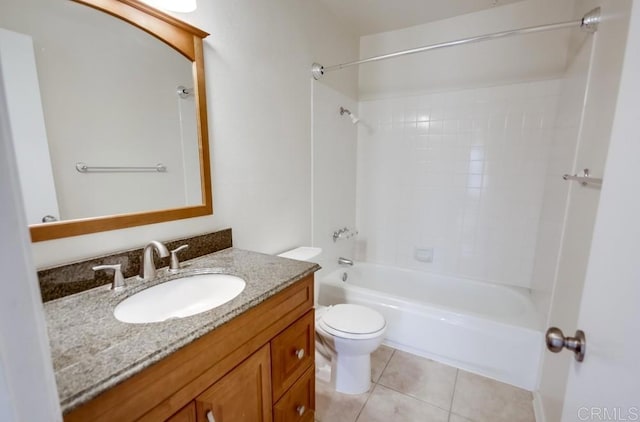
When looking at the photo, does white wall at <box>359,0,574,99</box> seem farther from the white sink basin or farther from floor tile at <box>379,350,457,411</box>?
the white sink basin

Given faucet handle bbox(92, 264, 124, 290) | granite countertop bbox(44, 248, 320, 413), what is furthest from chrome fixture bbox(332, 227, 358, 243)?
faucet handle bbox(92, 264, 124, 290)

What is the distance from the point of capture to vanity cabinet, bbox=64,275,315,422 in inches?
25.4

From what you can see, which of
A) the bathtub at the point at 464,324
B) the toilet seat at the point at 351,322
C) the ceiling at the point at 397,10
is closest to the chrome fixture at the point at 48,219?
the toilet seat at the point at 351,322

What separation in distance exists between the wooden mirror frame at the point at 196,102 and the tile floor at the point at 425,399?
1318 mm

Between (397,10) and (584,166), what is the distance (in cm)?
166

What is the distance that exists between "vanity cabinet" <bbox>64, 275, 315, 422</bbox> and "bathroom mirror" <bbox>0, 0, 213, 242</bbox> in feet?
1.93

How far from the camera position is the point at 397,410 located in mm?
1587

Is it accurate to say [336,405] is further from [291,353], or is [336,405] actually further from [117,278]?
[117,278]

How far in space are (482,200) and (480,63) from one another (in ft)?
3.53

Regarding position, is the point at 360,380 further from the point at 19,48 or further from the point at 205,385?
the point at 19,48

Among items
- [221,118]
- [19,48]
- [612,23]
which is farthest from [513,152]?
[19,48]

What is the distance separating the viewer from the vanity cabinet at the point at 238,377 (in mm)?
645

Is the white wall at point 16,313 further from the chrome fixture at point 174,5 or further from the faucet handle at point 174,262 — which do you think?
the chrome fixture at point 174,5

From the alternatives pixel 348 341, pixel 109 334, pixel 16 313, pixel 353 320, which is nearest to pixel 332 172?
pixel 353 320
